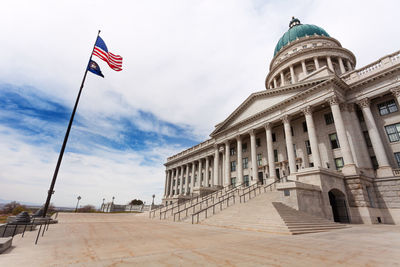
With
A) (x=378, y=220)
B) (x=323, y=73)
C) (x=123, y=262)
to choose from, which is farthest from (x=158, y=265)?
(x=323, y=73)

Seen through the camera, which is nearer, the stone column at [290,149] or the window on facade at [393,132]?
the window on facade at [393,132]

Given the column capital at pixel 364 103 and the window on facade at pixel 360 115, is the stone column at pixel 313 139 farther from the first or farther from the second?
the window on facade at pixel 360 115

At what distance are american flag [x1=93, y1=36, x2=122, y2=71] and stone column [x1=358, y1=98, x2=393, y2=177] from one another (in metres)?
27.3

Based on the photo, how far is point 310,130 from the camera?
2431 centimetres

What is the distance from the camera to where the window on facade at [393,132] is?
843 inches

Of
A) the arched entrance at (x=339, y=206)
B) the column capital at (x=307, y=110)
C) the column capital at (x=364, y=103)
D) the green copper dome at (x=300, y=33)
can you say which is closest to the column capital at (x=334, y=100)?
the column capital at (x=307, y=110)

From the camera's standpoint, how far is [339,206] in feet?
64.7

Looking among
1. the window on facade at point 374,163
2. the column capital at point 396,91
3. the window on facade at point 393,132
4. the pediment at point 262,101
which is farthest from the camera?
the pediment at point 262,101

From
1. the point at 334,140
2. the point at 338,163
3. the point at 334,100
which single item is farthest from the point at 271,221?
the point at 334,140

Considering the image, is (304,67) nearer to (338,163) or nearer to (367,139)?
(367,139)

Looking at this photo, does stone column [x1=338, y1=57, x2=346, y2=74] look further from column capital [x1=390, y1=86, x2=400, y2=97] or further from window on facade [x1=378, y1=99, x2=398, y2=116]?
column capital [x1=390, y1=86, x2=400, y2=97]

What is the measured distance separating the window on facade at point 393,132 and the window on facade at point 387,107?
177cm

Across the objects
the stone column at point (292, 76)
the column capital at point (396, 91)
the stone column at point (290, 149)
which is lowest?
the stone column at point (290, 149)

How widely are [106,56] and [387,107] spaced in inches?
1225
